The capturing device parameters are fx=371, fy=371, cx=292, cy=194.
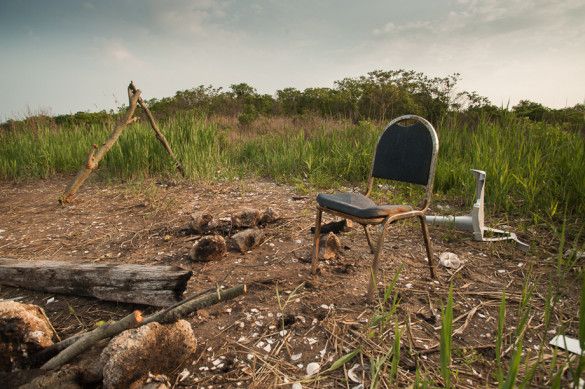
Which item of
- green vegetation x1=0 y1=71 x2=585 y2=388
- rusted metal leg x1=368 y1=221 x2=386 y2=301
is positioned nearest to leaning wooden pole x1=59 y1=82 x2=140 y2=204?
green vegetation x1=0 y1=71 x2=585 y2=388

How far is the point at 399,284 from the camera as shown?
264 cm

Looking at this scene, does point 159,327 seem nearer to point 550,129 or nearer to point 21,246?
point 21,246

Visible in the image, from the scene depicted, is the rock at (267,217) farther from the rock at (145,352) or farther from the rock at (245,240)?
the rock at (145,352)

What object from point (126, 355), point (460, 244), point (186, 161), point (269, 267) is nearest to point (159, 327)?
point (126, 355)

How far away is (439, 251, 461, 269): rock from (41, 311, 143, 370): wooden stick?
227 centimetres

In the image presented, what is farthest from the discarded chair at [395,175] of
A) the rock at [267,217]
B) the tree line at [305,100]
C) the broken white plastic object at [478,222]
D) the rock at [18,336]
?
the tree line at [305,100]

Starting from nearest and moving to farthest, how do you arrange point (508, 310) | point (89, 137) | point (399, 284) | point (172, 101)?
1. point (508, 310)
2. point (399, 284)
3. point (89, 137)
4. point (172, 101)

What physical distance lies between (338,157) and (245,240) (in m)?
3.47

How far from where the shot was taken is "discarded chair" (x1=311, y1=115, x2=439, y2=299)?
2176 mm

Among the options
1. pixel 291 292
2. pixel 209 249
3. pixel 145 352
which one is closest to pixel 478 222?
pixel 291 292

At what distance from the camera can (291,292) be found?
8.09 feet

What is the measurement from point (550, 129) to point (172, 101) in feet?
83.0

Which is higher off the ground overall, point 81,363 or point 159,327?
point 159,327

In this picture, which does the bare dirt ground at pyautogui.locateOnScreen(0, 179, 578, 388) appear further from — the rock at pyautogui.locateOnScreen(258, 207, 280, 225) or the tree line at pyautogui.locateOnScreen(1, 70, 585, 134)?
the tree line at pyautogui.locateOnScreen(1, 70, 585, 134)
